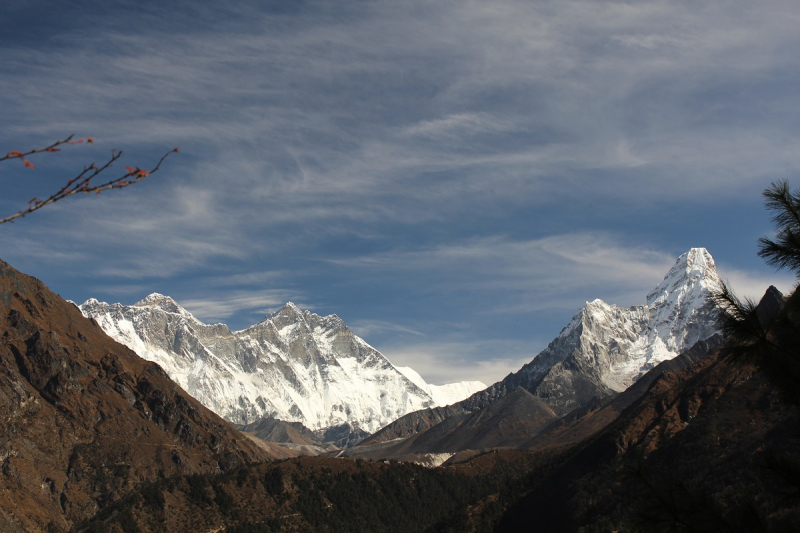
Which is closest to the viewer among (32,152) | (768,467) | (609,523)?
(32,152)

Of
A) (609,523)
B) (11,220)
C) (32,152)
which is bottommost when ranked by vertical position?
(609,523)

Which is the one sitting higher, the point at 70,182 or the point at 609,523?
the point at 70,182

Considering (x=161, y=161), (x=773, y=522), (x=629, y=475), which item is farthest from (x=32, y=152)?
(x=773, y=522)

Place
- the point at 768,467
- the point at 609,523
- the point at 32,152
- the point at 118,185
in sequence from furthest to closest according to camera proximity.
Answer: the point at 609,523 < the point at 768,467 < the point at 118,185 < the point at 32,152

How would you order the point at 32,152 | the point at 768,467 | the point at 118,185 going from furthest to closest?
the point at 768,467 → the point at 118,185 → the point at 32,152

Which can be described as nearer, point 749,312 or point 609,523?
point 749,312

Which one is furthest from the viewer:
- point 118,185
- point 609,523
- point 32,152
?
point 609,523

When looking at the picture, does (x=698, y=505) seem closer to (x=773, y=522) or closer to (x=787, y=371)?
(x=773, y=522)

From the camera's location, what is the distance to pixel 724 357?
21484mm

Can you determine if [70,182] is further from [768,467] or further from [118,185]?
[768,467]

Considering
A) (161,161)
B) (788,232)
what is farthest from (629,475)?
(161,161)

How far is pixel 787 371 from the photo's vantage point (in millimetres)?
20391

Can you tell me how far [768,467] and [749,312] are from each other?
4211mm

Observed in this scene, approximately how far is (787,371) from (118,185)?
1756 centimetres
